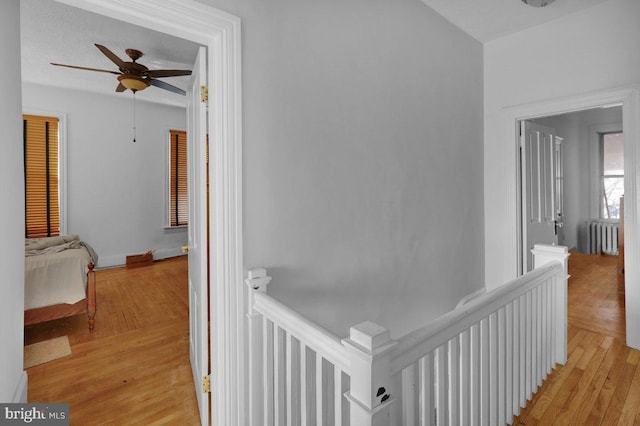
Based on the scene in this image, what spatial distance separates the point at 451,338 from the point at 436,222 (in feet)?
5.08

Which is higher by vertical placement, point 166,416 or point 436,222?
point 436,222

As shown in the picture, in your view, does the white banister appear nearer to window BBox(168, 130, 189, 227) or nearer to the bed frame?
the bed frame

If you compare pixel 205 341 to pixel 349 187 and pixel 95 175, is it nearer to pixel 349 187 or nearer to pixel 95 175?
pixel 349 187

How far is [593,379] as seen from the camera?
6.90 feet

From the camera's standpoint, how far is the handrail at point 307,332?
0.96 m

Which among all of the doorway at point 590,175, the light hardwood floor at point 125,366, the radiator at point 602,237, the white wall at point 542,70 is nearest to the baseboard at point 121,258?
the light hardwood floor at point 125,366

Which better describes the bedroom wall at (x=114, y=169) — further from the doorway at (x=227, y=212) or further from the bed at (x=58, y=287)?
the doorway at (x=227, y=212)

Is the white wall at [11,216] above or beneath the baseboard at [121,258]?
above

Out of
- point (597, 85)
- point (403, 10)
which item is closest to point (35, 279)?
point (403, 10)

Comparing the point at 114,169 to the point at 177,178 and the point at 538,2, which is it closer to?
the point at 177,178

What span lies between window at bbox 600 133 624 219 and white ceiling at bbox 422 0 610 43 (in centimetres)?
451

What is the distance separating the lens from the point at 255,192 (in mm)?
1558

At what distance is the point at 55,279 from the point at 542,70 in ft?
15.8

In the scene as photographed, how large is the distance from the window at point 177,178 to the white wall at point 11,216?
4.28 meters
